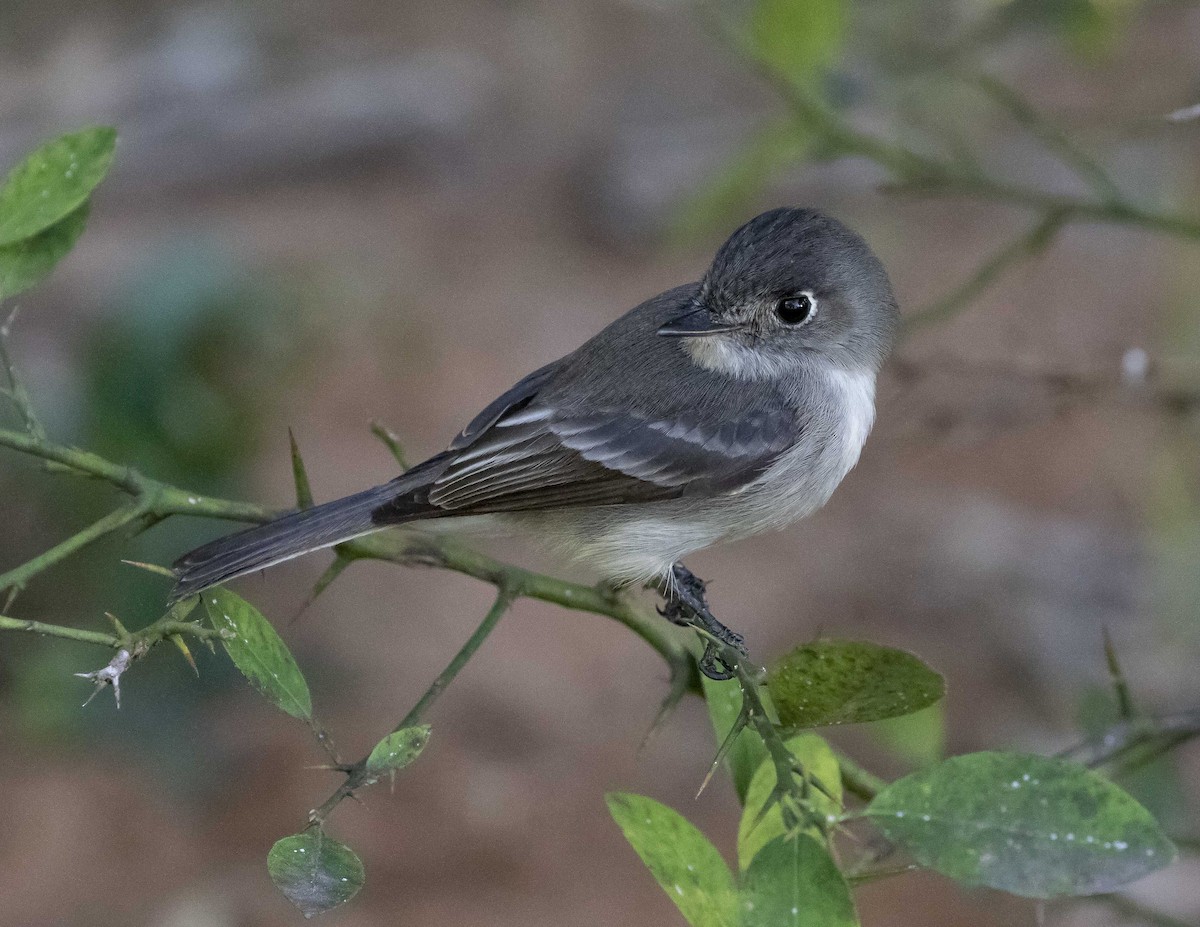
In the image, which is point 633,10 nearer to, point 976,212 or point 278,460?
point 976,212

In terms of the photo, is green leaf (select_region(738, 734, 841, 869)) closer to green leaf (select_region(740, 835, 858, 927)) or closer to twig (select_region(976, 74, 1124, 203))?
green leaf (select_region(740, 835, 858, 927))

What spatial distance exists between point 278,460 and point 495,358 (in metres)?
1.22

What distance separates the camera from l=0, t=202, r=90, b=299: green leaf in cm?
211

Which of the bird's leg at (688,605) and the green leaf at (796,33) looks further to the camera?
the bird's leg at (688,605)

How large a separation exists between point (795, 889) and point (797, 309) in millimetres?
1899

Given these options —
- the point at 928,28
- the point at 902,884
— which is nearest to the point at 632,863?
the point at 902,884

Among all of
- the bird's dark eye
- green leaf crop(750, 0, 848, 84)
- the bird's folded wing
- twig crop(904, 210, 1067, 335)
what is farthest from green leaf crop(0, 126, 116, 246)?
twig crop(904, 210, 1067, 335)

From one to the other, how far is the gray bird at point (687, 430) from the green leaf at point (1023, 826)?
142 cm

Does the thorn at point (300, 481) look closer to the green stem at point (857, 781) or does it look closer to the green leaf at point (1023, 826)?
the green stem at point (857, 781)

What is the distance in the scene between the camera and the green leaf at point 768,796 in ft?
6.07

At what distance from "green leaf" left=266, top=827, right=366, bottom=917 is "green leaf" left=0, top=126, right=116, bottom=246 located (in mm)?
982

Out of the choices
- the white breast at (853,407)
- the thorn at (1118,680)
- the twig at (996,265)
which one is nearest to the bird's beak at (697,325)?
the white breast at (853,407)

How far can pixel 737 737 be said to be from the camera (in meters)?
2.06

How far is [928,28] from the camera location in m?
6.15
